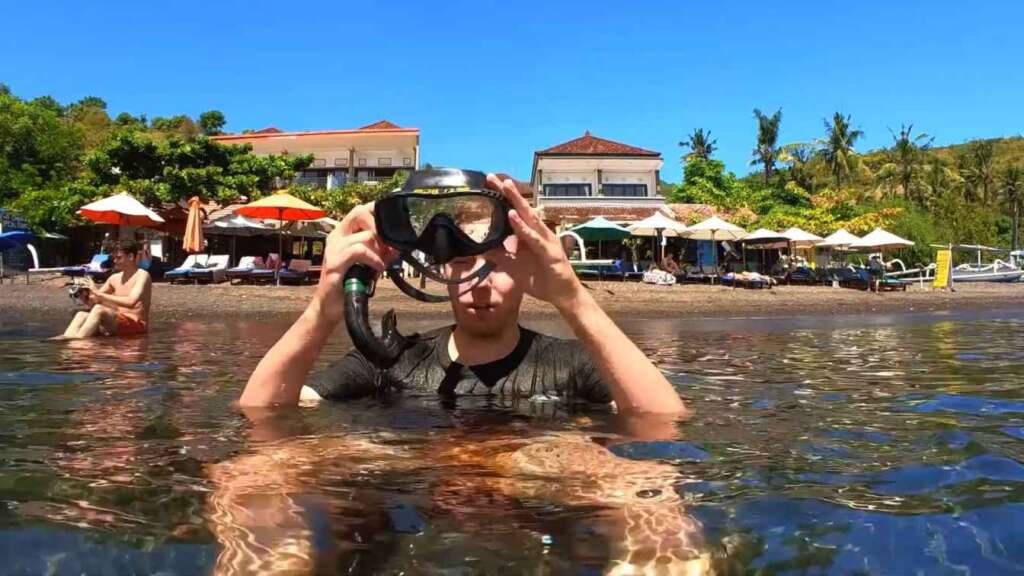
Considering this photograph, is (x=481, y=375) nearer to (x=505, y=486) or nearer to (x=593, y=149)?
(x=505, y=486)

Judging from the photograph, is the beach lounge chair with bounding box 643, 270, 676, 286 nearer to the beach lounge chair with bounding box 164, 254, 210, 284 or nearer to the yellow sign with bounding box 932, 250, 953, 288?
the yellow sign with bounding box 932, 250, 953, 288

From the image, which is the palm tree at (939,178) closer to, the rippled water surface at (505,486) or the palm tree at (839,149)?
the palm tree at (839,149)

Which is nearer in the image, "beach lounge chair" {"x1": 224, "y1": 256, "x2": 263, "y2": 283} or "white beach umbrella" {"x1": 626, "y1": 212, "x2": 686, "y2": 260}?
"beach lounge chair" {"x1": 224, "y1": 256, "x2": 263, "y2": 283}

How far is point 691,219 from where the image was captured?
31609 millimetres

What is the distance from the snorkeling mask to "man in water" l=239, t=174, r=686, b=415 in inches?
2.1

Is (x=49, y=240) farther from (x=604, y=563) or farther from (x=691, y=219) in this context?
(x=604, y=563)

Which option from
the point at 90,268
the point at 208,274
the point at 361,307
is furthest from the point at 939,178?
the point at 361,307

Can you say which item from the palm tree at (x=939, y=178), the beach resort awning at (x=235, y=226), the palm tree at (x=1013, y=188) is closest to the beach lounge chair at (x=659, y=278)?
the beach resort awning at (x=235, y=226)

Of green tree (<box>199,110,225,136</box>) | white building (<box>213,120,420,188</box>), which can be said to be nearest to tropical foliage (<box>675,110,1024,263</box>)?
white building (<box>213,120,420,188</box>)

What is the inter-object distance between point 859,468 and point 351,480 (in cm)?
164

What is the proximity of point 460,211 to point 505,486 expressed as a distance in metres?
0.88

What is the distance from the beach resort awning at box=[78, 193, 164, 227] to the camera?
704 inches

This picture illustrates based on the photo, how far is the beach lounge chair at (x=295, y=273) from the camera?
19.4m

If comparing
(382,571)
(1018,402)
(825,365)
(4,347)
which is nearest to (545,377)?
(382,571)
